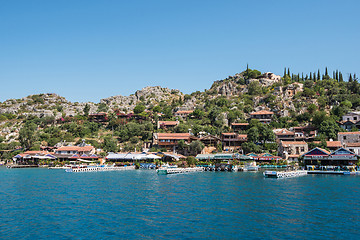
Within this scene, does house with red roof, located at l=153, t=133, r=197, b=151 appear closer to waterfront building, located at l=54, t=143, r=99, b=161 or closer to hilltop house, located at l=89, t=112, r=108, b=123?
waterfront building, located at l=54, t=143, r=99, b=161

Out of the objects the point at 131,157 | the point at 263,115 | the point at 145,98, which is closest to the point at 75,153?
the point at 131,157


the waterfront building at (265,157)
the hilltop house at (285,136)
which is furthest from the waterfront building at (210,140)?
the hilltop house at (285,136)

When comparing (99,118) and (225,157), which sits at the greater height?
(99,118)

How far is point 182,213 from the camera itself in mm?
25922

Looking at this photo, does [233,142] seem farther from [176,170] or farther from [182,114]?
[182,114]

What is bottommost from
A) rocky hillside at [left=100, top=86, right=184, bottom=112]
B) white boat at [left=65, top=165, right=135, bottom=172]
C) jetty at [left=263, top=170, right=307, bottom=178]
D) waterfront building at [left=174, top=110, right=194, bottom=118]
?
white boat at [left=65, top=165, right=135, bottom=172]

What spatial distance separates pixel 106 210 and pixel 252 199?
15689 millimetres

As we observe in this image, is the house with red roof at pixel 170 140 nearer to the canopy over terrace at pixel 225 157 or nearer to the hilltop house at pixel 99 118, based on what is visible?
the canopy over terrace at pixel 225 157

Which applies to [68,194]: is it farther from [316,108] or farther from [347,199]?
[316,108]

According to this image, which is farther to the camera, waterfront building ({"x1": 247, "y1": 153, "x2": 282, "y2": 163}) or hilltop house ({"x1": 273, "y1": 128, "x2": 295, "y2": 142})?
hilltop house ({"x1": 273, "y1": 128, "x2": 295, "y2": 142})

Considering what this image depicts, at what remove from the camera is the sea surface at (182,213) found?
807 inches

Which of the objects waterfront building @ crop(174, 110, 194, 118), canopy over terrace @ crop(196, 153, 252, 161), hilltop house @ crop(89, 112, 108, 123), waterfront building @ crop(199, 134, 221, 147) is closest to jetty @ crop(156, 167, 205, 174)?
canopy over terrace @ crop(196, 153, 252, 161)

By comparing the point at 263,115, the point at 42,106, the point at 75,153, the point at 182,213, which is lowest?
the point at 182,213

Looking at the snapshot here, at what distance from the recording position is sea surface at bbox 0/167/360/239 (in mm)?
20500
